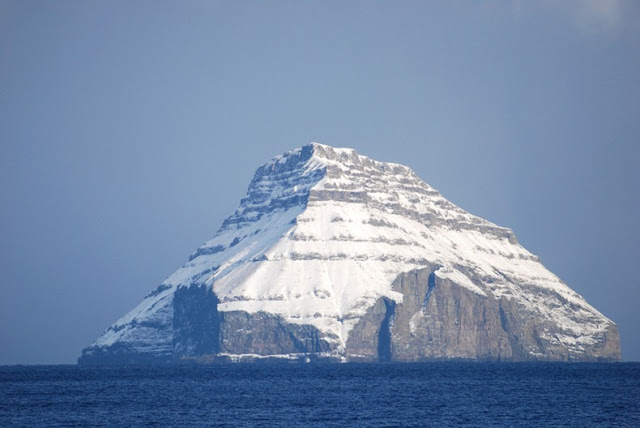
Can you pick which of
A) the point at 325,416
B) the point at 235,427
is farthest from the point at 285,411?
the point at 235,427

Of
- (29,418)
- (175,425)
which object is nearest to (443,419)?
(175,425)

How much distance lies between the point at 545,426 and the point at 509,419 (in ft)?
31.3

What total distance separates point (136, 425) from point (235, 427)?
44.0 ft

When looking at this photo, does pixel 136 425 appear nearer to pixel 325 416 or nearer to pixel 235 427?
pixel 235 427

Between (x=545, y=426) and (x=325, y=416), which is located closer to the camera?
(x=545, y=426)

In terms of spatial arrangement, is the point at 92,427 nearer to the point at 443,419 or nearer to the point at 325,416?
the point at 325,416

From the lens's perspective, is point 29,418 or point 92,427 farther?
point 29,418

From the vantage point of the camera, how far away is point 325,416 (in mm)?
186750

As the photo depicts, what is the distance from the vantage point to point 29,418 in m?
186

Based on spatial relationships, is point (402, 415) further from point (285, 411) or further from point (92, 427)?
point (92, 427)

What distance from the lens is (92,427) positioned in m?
174

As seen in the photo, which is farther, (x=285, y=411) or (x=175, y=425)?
(x=285, y=411)

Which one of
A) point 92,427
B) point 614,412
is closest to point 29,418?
point 92,427

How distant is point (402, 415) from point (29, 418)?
52585mm
